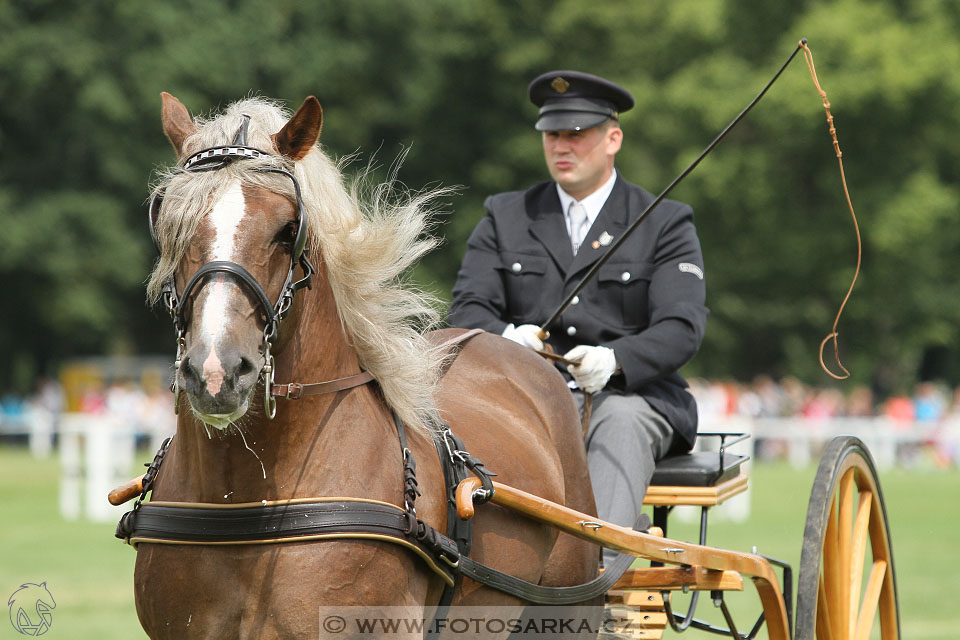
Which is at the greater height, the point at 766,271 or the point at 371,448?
the point at 766,271

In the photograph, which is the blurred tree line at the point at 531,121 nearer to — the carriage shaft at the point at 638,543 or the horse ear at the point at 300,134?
the carriage shaft at the point at 638,543

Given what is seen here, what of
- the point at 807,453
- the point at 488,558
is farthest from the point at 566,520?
the point at 807,453

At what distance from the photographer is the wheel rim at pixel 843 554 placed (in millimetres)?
4633

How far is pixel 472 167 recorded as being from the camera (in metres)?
35.7

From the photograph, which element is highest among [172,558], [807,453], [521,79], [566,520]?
[521,79]

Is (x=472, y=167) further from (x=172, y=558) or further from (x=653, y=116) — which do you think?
(x=172, y=558)

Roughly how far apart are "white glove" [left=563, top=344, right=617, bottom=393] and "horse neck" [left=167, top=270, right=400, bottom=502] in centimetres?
151

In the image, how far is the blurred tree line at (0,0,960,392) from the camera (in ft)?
104

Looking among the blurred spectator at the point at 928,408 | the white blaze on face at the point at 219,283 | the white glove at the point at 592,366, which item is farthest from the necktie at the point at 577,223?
the blurred spectator at the point at 928,408

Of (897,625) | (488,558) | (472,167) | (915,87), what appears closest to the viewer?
(488,558)

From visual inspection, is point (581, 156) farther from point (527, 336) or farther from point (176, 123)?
point (176, 123)

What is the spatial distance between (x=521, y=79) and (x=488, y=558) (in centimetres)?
3292

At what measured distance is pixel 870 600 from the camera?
17.2 feet

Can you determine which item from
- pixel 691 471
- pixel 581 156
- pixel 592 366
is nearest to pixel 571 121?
pixel 581 156
